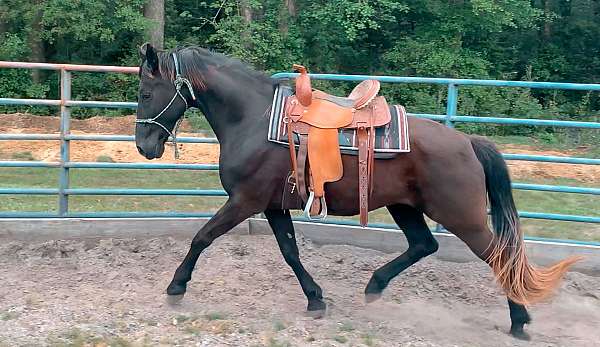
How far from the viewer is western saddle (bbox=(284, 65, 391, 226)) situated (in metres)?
4.61

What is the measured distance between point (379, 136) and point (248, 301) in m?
1.51

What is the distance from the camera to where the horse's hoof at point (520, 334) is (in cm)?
475

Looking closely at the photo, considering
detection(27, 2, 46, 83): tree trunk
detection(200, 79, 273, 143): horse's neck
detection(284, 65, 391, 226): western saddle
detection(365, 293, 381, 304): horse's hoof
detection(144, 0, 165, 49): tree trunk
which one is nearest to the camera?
detection(284, 65, 391, 226): western saddle

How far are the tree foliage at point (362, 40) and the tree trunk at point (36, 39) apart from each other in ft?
0.15

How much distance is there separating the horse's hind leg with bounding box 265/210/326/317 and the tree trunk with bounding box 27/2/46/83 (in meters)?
13.5

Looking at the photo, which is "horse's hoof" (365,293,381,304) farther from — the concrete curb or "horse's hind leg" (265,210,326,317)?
the concrete curb

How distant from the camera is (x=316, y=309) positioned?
491cm

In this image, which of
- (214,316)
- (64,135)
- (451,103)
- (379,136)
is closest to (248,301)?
(214,316)

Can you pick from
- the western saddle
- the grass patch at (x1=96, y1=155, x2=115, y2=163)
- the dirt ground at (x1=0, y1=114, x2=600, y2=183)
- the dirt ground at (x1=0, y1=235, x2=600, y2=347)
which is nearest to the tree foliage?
the dirt ground at (x1=0, y1=114, x2=600, y2=183)

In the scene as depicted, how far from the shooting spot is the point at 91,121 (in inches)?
536

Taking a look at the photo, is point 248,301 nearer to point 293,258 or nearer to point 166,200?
point 293,258

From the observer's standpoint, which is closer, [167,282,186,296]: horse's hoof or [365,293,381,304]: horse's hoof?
[167,282,186,296]: horse's hoof

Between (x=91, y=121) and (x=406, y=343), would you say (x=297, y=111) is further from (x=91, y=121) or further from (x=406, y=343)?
(x=91, y=121)

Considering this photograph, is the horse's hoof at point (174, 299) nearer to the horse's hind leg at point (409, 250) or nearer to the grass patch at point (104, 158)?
the horse's hind leg at point (409, 250)
